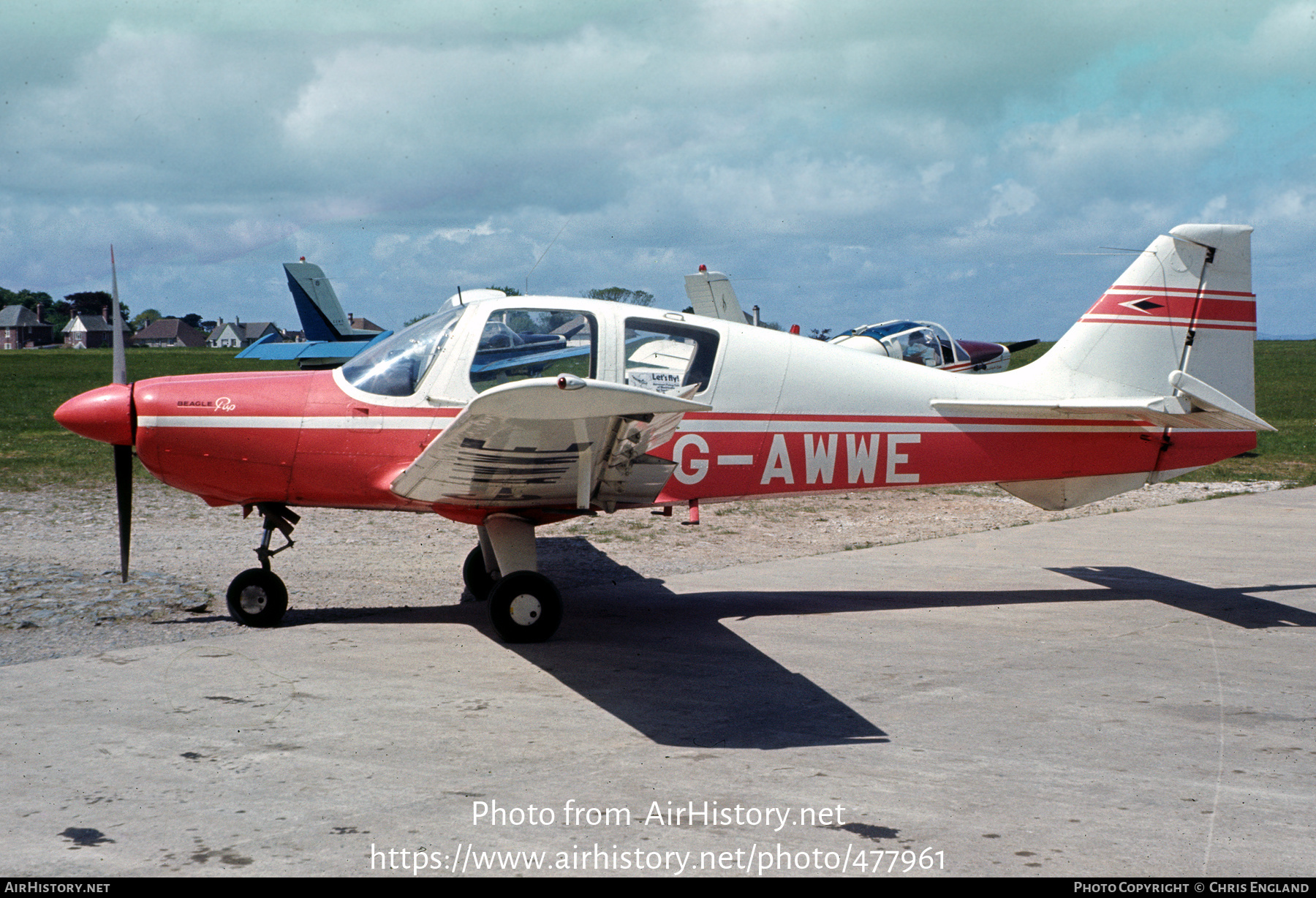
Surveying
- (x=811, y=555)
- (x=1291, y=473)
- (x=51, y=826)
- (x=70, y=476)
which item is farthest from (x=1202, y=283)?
(x=70, y=476)

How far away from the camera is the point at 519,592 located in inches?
263

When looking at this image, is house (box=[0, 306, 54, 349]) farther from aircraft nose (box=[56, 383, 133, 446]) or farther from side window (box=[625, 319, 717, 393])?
side window (box=[625, 319, 717, 393])

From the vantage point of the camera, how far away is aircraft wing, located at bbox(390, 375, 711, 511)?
4.93 meters

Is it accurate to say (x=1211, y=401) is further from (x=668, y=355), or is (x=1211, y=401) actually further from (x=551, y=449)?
(x=551, y=449)

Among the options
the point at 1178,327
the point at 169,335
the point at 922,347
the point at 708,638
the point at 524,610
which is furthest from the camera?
the point at 169,335

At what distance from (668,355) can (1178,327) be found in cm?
438

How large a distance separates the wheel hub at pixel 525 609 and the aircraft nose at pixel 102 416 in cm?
273

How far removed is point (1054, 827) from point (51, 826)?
3.72 meters

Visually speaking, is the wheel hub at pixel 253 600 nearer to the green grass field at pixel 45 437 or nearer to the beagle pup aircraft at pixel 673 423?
the beagle pup aircraft at pixel 673 423

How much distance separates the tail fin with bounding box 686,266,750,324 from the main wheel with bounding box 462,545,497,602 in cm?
1556

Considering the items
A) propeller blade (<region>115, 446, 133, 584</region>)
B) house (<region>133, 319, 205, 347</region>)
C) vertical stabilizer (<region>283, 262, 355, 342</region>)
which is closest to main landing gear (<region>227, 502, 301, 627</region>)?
propeller blade (<region>115, 446, 133, 584</region>)

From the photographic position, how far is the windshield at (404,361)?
22.8 ft

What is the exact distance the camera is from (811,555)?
400 inches

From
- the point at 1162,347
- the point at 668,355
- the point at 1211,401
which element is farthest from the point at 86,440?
the point at 1211,401
